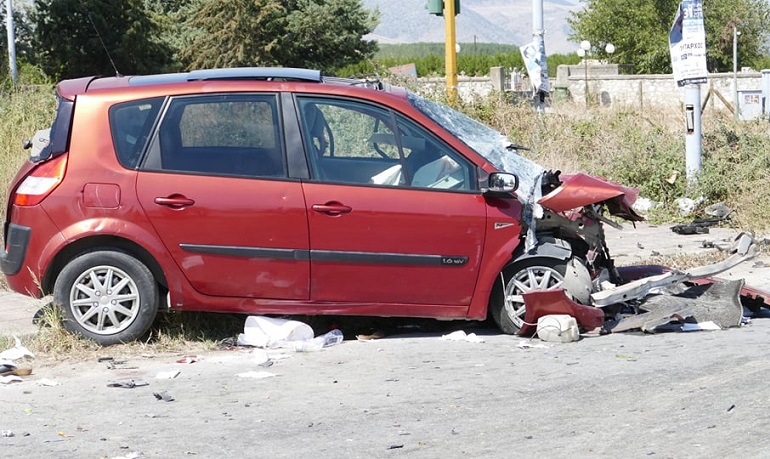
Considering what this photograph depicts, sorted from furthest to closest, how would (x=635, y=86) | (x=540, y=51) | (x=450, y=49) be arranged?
(x=635, y=86)
(x=450, y=49)
(x=540, y=51)

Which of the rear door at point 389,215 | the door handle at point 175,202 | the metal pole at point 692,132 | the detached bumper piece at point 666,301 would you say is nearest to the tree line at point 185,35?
the metal pole at point 692,132

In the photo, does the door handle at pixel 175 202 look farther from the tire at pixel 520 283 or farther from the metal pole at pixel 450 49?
the metal pole at pixel 450 49

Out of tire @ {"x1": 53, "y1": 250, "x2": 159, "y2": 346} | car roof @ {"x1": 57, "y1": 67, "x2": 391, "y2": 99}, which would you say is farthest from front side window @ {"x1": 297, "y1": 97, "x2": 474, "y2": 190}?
tire @ {"x1": 53, "y1": 250, "x2": 159, "y2": 346}

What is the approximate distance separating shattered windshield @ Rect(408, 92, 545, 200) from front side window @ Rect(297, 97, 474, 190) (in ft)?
0.81

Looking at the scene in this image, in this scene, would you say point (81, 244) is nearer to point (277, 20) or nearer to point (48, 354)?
point (48, 354)

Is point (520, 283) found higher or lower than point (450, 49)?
lower

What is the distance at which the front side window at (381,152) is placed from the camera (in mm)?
7531

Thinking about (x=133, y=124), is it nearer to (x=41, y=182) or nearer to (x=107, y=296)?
(x=41, y=182)

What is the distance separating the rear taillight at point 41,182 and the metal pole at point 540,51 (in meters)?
9.42

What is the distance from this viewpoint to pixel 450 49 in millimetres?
16016

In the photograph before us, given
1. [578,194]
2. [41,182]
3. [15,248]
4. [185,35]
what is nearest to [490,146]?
[578,194]

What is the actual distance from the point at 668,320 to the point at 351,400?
271cm

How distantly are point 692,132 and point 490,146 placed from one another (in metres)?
6.04

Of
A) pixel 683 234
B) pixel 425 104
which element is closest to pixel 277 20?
pixel 683 234
